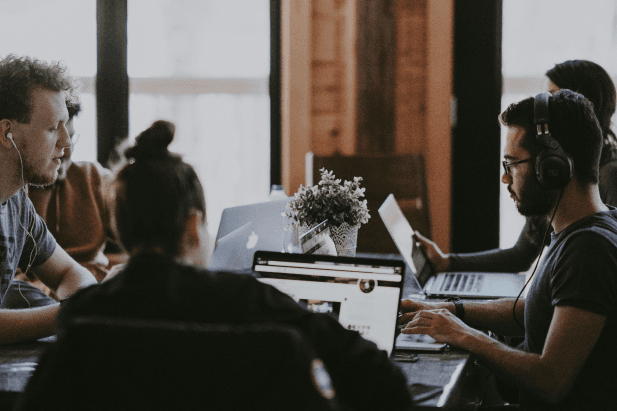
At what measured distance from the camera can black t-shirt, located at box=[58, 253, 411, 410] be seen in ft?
2.49

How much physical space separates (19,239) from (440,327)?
113 cm

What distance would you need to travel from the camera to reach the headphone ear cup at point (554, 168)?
4.24 ft

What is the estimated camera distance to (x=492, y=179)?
3375mm

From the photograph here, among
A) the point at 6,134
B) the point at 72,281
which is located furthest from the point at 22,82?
the point at 72,281

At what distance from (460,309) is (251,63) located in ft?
7.89

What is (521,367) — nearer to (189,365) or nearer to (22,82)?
(189,365)

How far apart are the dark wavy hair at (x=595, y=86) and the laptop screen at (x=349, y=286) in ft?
3.82

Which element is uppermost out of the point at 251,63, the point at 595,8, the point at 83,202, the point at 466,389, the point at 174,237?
the point at 595,8

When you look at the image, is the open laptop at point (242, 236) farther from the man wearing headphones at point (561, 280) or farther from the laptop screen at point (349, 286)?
the man wearing headphones at point (561, 280)

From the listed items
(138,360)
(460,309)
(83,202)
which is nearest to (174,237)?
(138,360)

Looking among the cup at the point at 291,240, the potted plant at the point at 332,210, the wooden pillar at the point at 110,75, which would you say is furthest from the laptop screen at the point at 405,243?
the wooden pillar at the point at 110,75

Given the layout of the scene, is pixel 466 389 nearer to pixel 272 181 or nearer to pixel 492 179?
pixel 492 179

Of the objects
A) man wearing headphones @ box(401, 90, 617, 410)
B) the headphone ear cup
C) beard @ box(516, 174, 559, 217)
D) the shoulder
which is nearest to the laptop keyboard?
man wearing headphones @ box(401, 90, 617, 410)

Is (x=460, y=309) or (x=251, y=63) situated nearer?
(x=460, y=309)
